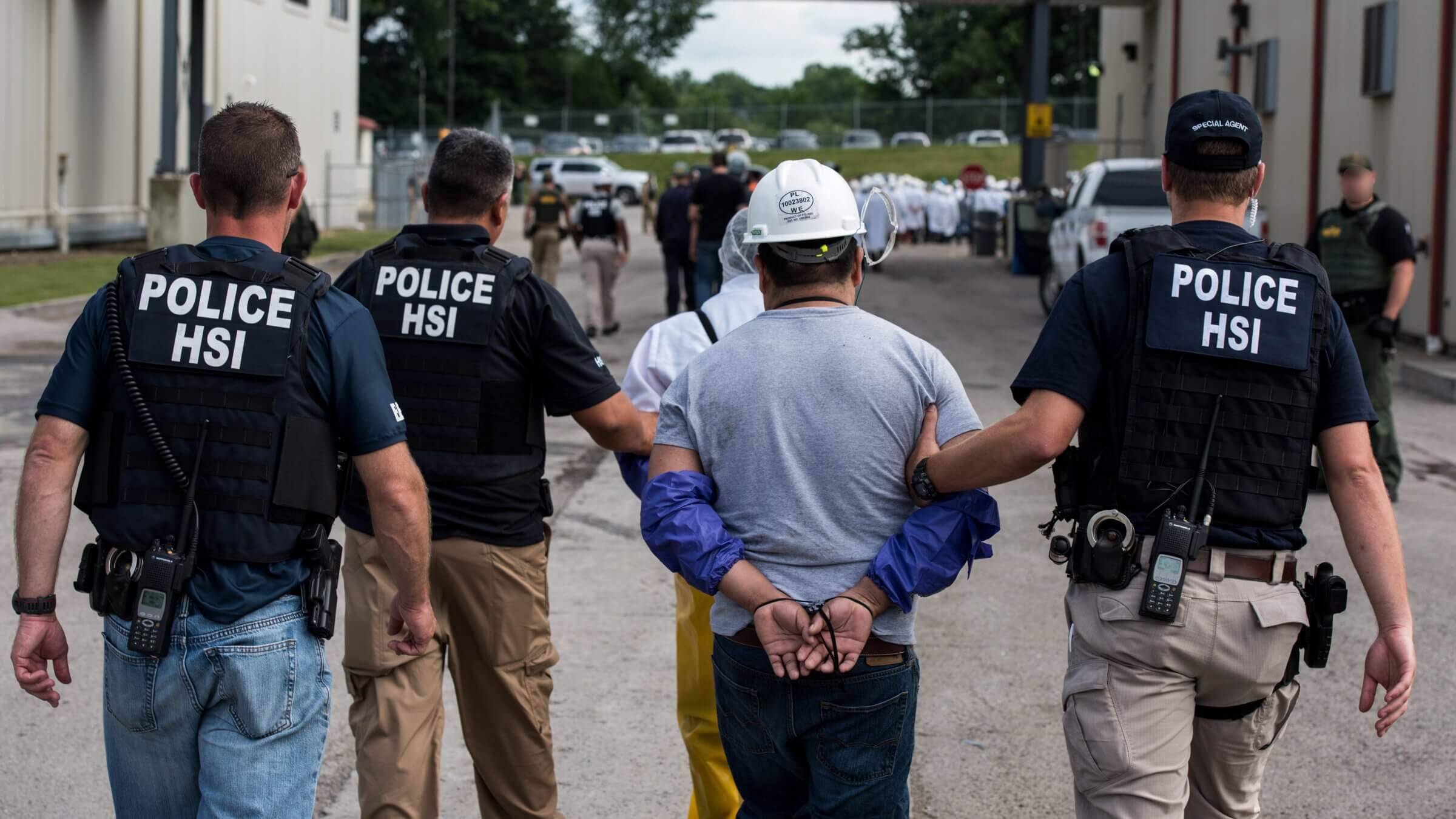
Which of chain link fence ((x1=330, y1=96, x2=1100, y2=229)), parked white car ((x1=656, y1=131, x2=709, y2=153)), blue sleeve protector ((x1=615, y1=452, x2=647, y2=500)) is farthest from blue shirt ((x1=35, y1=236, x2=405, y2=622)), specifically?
parked white car ((x1=656, y1=131, x2=709, y2=153))

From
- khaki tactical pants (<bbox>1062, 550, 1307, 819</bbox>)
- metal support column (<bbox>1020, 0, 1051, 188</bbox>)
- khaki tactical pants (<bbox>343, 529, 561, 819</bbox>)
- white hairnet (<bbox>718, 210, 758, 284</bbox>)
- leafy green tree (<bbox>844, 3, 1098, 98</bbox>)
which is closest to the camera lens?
khaki tactical pants (<bbox>1062, 550, 1307, 819</bbox>)

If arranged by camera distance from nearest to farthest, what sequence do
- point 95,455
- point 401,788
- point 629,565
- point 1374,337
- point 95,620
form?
1. point 95,455
2. point 401,788
3. point 95,620
4. point 629,565
5. point 1374,337

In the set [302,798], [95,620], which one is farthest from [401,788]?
[95,620]

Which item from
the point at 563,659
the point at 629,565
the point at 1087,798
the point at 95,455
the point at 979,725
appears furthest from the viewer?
the point at 629,565

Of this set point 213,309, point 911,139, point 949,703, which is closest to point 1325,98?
point 949,703

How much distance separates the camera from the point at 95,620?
255 inches

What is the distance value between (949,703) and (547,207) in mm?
13486

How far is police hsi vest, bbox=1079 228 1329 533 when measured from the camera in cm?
304

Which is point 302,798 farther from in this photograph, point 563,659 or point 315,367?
point 563,659

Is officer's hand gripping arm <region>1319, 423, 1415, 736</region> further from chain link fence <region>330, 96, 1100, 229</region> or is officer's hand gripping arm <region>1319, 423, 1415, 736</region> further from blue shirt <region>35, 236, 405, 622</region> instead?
chain link fence <region>330, 96, 1100, 229</region>

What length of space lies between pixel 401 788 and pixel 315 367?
1.25 meters

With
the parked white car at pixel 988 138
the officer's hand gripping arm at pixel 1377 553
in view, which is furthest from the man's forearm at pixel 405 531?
the parked white car at pixel 988 138

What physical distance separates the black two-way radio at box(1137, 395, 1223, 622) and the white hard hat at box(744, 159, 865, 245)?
2.87 feet

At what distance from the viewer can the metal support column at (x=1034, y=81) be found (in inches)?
1153
